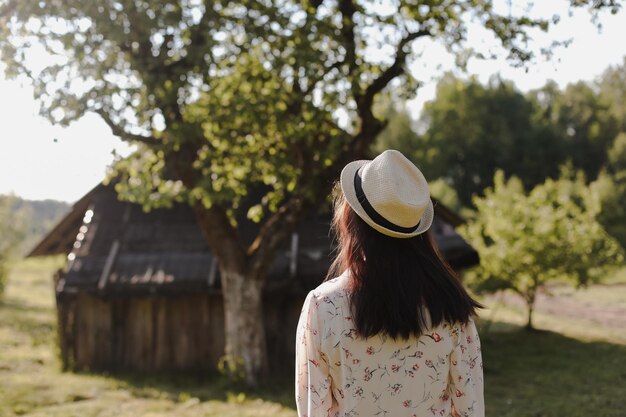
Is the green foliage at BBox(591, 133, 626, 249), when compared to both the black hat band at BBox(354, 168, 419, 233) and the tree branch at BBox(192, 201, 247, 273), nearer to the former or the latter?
the tree branch at BBox(192, 201, 247, 273)

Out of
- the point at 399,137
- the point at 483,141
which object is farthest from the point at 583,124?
the point at 399,137

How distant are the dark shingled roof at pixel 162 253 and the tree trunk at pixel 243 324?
1.66 meters

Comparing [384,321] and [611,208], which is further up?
[611,208]

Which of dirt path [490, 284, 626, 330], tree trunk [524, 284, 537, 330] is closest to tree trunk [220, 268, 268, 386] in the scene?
tree trunk [524, 284, 537, 330]

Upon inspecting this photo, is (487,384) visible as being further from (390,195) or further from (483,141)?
(483,141)

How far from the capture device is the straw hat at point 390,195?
278 cm

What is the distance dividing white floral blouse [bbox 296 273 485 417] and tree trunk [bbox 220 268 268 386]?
8013 millimetres

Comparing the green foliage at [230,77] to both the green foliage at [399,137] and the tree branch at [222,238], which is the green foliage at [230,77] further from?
the green foliage at [399,137]

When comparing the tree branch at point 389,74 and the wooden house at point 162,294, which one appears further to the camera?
the wooden house at point 162,294

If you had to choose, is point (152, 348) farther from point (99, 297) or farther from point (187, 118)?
point (187, 118)

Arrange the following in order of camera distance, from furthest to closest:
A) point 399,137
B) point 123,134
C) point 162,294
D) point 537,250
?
point 399,137 < point 537,250 < point 162,294 < point 123,134

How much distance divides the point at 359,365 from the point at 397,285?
13.6 inches

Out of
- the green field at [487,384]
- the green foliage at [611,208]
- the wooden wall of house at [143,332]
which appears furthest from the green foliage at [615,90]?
the wooden wall of house at [143,332]

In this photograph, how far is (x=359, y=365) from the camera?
9.14 feet
